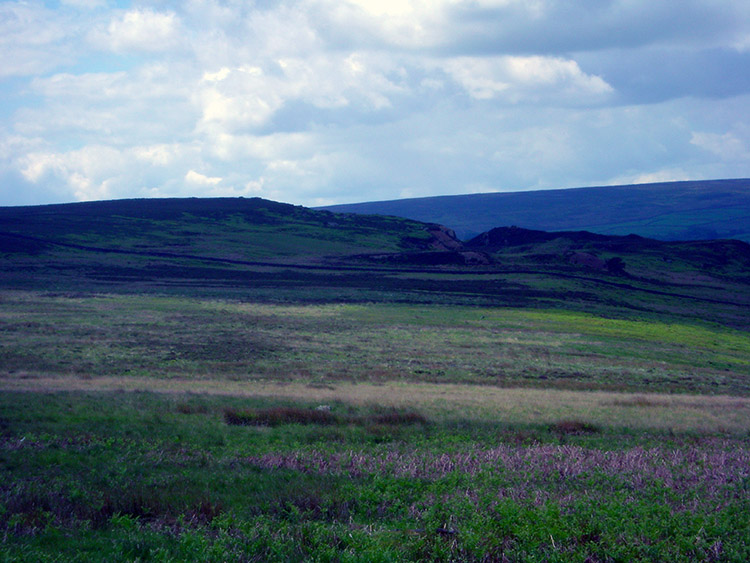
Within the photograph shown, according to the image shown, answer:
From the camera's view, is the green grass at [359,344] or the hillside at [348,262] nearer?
the green grass at [359,344]

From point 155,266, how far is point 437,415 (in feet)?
262

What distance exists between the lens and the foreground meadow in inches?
291

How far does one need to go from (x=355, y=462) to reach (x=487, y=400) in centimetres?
1201

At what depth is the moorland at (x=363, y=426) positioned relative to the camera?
25.0ft

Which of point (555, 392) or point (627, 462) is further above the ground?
point (627, 462)

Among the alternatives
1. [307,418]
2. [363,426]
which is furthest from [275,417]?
[363,426]

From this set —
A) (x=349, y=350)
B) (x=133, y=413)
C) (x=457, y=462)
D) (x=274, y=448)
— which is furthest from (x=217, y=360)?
(x=457, y=462)

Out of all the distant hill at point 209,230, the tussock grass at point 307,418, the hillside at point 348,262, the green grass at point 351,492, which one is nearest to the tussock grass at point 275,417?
the tussock grass at point 307,418

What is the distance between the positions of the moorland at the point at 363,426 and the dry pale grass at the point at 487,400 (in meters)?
0.20

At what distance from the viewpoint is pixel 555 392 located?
2692 cm

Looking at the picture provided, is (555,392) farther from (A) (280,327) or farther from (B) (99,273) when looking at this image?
(B) (99,273)

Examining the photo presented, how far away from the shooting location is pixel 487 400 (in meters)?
22.4

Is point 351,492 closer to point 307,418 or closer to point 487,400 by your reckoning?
point 307,418

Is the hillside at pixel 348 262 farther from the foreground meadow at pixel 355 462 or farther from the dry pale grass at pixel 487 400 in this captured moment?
the dry pale grass at pixel 487 400
